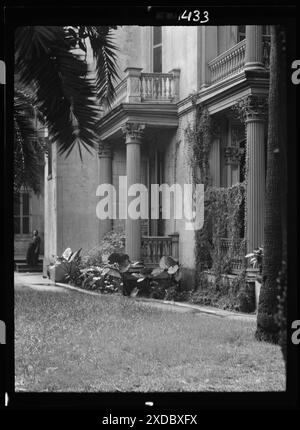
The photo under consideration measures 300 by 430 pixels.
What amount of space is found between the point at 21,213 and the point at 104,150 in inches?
37.0

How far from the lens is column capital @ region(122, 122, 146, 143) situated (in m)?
5.68

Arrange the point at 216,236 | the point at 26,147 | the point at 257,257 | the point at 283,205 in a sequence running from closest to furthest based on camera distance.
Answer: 1. the point at 283,205
2. the point at 257,257
3. the point at 26,147
4. the point at 216,236

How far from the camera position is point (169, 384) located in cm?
439

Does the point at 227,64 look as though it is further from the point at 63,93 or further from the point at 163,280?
the point at 163,280

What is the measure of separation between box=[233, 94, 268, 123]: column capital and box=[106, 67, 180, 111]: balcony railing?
59 cm

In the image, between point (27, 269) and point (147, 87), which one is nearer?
point (27, 269)

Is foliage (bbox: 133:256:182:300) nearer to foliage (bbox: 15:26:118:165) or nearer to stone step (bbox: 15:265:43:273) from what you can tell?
stone step (bbox: 15:265:43:273)

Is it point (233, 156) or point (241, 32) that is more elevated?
point (241, 32)

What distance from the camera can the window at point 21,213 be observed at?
4605 mm

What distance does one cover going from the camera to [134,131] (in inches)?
229

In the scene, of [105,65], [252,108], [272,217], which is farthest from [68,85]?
[272,217]

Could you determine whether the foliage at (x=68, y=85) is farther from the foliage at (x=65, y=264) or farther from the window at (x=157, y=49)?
the foliage at (x=65, y=264)
